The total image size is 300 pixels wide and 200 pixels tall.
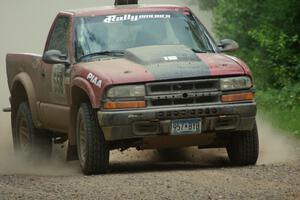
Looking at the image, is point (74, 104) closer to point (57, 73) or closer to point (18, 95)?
point (57, 73)

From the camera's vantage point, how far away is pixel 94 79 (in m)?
10.7

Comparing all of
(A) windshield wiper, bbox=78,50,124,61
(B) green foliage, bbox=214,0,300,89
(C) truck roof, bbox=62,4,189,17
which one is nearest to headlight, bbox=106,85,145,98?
(A) windshield wiper, bbox=78,50,124,61

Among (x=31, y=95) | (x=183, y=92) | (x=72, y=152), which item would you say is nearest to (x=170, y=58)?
(x=183, y=92)

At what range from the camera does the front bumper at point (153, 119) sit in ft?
34.3

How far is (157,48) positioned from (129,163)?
179cm

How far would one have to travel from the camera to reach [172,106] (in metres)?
10.6

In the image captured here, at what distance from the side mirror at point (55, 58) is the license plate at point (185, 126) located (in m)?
1.82

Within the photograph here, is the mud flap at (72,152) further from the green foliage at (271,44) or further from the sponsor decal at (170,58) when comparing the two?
the green foliage at (271,44)

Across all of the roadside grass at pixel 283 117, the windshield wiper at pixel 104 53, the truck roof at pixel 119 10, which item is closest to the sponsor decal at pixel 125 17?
the truck roof at pixel 119 10

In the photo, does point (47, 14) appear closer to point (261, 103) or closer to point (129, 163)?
point (261, 103)

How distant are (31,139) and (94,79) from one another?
2.95m

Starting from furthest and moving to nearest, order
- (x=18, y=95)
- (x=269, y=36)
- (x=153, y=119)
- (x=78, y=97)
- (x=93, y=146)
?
(x=269, y=36)
(x=18, y=95)
(x=78, y=97)
(x=93, y=146)
(x=153, y=119)

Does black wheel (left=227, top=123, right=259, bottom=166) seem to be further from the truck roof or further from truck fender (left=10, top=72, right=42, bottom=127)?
truck fender (left=10, top=72, right=42, bottom=127)

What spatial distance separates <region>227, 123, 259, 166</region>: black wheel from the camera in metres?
11.1
